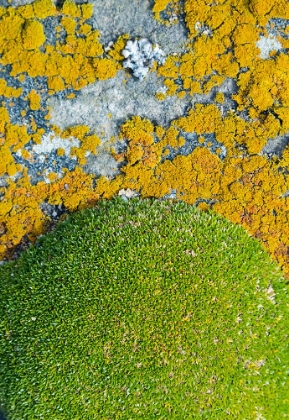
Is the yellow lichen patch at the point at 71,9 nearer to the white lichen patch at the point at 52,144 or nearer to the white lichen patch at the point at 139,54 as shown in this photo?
the white lichen patch at the point at 139,54

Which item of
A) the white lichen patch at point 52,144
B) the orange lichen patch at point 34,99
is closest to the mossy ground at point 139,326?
the white lichen patch at point 52,144

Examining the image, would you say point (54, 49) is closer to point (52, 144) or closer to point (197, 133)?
point (52, 144)

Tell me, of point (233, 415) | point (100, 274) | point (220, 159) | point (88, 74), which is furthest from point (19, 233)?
point (233, 415)

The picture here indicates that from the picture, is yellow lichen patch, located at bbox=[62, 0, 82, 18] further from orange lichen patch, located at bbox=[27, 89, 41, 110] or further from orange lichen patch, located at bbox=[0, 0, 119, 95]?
orange lichen patch, located at bbox=[27, 89, 41, 110]

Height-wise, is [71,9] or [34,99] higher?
[71,9]

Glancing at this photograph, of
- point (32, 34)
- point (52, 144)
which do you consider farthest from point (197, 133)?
point (32, 34)

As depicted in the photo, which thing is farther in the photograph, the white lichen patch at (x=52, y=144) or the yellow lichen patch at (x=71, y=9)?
the white lichen patch at (x=52, y=144)
